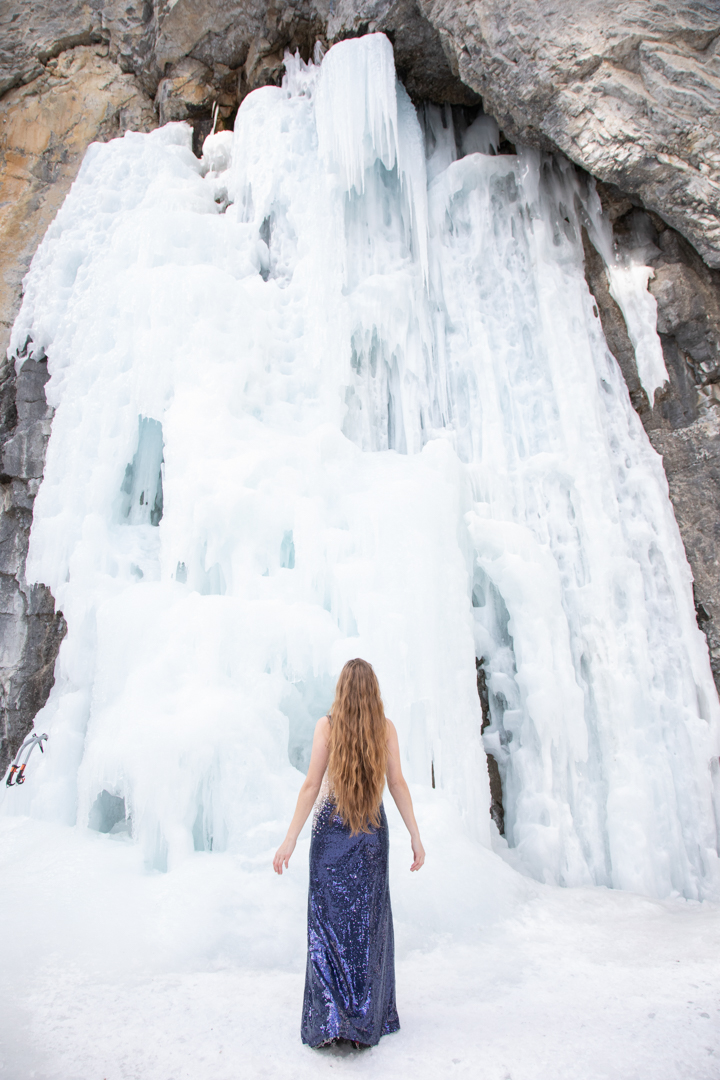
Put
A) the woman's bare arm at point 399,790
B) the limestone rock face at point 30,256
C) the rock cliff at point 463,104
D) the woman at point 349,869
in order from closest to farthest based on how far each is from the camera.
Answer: the woman at point 349,869
the woman's bare arm at point 399,790
the rock cliff at point 463,104
the limestone rock face at point 30,256

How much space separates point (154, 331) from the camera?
5.68 m

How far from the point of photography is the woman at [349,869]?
6.60ft

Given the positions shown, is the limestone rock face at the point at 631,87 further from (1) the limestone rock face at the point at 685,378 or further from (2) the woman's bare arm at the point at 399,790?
(2) the woman's bare arm at the point at 399,790

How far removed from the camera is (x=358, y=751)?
6.93 ft

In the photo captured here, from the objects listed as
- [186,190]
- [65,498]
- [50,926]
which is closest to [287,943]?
[50,926]

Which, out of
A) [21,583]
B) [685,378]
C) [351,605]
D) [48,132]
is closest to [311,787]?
[351,605]

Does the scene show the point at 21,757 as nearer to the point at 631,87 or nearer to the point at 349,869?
the point at 349,869

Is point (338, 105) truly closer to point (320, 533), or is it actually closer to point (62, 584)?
point (320, 533)

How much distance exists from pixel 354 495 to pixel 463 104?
5.10 meters

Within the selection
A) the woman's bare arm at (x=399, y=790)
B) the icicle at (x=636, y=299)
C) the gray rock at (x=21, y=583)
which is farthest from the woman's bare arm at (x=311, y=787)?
the icicle at (x=636, y=299)

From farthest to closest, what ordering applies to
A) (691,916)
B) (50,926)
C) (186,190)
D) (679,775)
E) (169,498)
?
1. (186,190)
2. (169,498)
3. (679,775)
4. (691,916)
5. (50,926)

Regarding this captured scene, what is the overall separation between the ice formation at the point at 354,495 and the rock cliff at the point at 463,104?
26 centimetres

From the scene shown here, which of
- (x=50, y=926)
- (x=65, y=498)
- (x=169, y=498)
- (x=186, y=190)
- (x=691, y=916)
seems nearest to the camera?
(x=50, y=926)

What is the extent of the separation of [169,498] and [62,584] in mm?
1127
